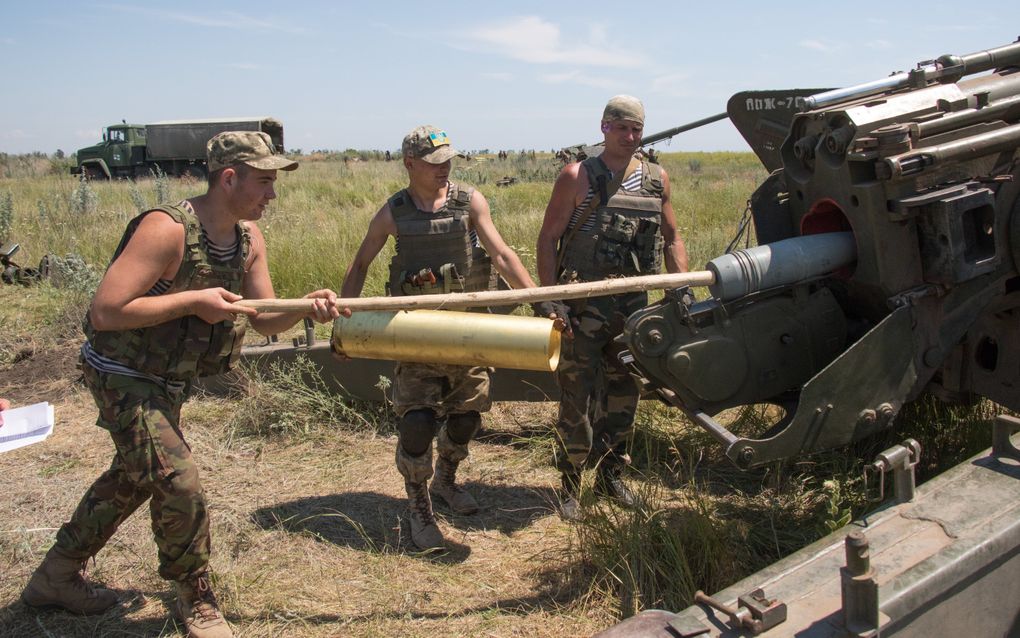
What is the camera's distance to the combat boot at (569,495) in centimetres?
423

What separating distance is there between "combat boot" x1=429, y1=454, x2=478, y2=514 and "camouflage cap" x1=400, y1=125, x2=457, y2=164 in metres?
1.58

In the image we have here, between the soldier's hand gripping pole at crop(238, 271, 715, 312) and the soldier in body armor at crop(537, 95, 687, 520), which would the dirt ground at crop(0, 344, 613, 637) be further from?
the soldier's hand gripping pole at crop(238, 271, 715, 312)

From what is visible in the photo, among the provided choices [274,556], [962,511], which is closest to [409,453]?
[274,556]

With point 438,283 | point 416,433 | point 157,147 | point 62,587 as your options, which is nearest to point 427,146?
point 438,283

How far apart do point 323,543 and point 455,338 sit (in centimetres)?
150

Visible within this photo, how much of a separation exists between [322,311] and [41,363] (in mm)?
4995

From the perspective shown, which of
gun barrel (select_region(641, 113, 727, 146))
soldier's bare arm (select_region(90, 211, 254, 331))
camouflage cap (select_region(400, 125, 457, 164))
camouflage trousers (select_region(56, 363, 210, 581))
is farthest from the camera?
gun barrel (select_region(641, 113, 727, 146))

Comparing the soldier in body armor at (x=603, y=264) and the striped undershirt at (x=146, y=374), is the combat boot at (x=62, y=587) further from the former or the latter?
the soldier in body armor at (x=603, y=264)

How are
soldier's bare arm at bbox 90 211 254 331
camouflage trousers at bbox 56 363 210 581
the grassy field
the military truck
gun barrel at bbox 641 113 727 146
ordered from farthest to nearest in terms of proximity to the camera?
the military truck < gun barrel at bbox 641 113 727 146 < the grassy field < camouflage trousers at bbox 56 363 210 581 < soldier's bare arm at bbox 90 211 254 331

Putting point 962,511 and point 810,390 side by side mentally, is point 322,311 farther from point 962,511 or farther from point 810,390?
point 962,511

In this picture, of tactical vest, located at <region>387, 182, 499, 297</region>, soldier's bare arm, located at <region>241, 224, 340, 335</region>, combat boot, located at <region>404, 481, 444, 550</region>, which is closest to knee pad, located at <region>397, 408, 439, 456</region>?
combat boot, located at <region>404, 481, 444, 550</region>

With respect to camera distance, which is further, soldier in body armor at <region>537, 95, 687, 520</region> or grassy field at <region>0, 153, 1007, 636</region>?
soldier in body armor at <region>537, 95, 687, 520</region>

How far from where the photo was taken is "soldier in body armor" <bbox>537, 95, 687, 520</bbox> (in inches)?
168

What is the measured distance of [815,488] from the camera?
13.6 ft
